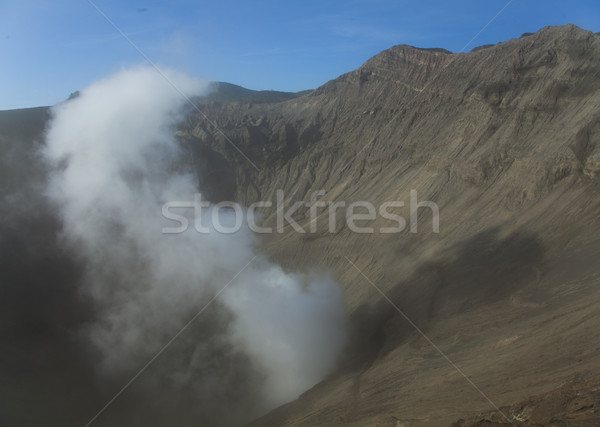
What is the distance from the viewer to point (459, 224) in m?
36.7

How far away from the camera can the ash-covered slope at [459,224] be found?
20.3m

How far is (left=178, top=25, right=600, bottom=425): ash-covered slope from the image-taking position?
66.5 ft

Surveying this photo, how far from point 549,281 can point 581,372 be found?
1214 centimetres

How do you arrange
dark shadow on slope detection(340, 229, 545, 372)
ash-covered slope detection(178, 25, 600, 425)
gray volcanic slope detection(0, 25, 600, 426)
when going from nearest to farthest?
1. gray volcanic slope detection(0, 25, 600, 426)
2. ash-covered slope detection(178, 25, 600, 425)
3. dark shadow on slope detection(340, 229, 545, 372)

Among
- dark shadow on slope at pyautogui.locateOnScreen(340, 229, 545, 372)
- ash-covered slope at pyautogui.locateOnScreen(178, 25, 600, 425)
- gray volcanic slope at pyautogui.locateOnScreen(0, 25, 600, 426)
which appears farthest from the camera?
dark shadow on slope at pyautogui.locateOnScreen(340, 229, 545, 372)

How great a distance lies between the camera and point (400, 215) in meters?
41.4

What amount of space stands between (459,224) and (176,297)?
24273 millimetres

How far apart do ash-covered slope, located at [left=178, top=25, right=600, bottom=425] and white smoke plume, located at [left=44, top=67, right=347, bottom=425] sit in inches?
129

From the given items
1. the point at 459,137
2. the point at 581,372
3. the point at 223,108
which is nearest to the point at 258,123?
the point at 223,108

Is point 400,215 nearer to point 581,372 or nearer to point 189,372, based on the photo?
point 189,372

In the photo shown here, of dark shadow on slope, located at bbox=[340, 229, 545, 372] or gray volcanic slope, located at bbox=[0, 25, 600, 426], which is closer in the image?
gray volcanic slope, located at bbox=[0, 25, 600, 426]

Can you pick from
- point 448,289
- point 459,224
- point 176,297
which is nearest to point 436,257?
point 459,224

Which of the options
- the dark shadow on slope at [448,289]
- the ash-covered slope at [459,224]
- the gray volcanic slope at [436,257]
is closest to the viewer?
the gray volcanic slope at [436,257]

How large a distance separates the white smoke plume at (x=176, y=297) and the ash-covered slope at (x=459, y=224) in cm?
328
